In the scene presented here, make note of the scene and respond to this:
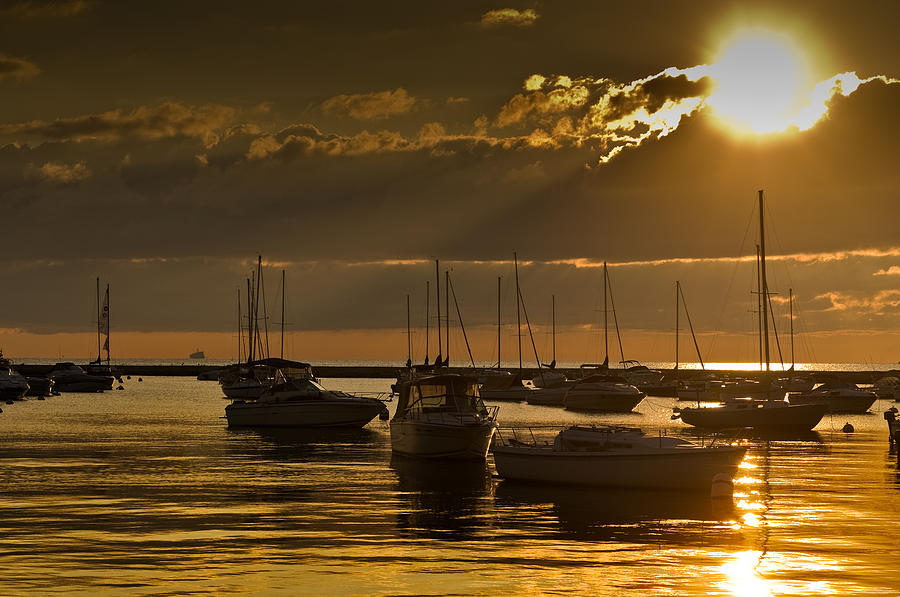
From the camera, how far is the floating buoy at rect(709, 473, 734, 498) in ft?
118

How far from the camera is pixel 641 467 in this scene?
3709 cm

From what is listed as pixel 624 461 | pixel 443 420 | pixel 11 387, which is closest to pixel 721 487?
pixel 624 461

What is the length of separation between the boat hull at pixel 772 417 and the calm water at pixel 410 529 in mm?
15349

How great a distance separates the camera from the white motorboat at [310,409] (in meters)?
69.3

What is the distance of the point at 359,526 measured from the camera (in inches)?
1176

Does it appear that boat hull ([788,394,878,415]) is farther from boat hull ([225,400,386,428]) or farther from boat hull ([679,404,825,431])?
boat hull ([225,400,386,428])

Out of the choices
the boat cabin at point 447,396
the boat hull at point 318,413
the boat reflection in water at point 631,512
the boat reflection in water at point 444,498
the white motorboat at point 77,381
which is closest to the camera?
the boat reflection in water at point 631,512

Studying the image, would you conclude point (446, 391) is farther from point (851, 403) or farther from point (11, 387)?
point (11, 387)

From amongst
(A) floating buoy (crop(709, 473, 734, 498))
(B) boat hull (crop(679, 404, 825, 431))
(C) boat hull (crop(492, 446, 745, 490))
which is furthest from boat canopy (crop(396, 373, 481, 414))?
(B) boat hull (crop(679, 404, 825, 431))

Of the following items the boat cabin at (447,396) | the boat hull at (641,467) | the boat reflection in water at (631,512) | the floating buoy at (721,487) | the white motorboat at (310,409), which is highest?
the boat cabin at (447,396)

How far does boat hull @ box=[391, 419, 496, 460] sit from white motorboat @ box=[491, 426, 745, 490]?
6518 mm

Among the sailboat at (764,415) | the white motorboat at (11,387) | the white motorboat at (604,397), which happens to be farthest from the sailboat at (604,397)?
the white motorboat at (11,387)

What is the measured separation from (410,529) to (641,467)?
10.4m

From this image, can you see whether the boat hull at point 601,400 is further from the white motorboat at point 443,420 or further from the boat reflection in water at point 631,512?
the boat reflection in water at point 631,512
